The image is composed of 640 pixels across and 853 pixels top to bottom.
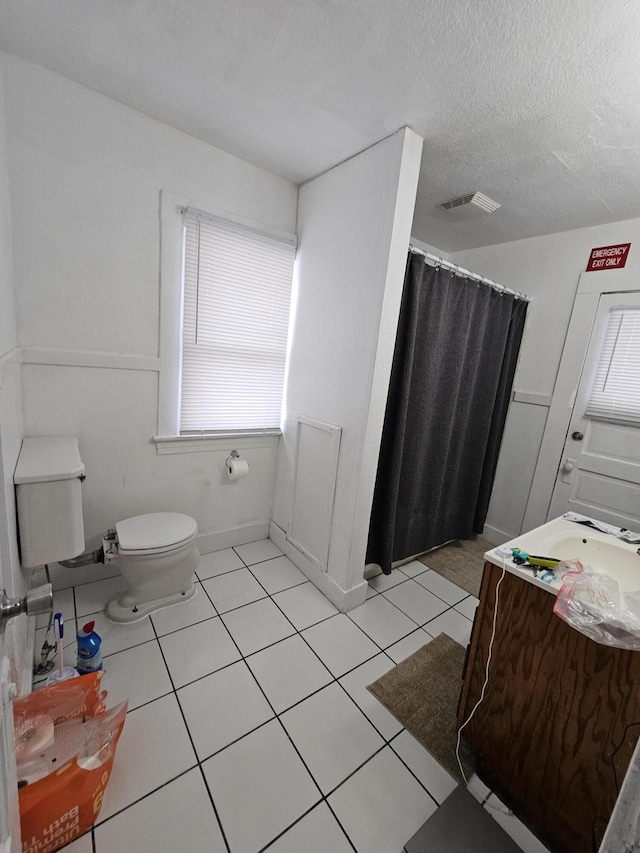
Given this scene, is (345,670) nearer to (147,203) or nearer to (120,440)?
(120,440)

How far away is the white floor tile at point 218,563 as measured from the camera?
2.11m

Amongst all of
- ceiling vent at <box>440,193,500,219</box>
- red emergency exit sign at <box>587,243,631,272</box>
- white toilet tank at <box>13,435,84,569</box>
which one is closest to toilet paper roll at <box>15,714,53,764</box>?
white toilet tank at <box>13,435,84,569</box>

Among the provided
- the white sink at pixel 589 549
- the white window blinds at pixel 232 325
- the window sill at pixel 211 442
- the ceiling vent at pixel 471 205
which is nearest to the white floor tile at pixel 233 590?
the window sill at pixel 211 442

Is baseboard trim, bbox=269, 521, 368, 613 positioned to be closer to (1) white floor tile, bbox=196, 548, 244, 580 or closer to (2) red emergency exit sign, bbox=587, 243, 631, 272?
(1) white floor tile, bbox=196, 548, 244, 580

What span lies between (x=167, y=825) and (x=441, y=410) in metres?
2.11

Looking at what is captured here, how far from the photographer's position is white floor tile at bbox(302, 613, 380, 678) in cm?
159

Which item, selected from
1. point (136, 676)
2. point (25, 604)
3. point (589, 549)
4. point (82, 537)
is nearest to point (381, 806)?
point (136, 676)

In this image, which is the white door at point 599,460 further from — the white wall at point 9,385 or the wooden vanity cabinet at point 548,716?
the white wall at point 9,385

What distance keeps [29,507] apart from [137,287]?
113 cm

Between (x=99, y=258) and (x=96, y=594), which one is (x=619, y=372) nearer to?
(x=99, y=258)

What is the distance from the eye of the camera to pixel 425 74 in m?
1.24

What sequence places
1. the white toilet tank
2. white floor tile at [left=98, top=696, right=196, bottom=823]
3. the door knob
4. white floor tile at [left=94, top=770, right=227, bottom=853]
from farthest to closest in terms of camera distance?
the white toilet tank < white floor tile at [left=98, top=696, right=196, bottom=823] < white floor tile at [left=94, top=770, right=227, bottom=853] < the door knob

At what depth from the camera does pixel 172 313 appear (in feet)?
6.20

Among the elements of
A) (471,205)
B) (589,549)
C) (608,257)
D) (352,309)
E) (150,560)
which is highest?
(471,205)
